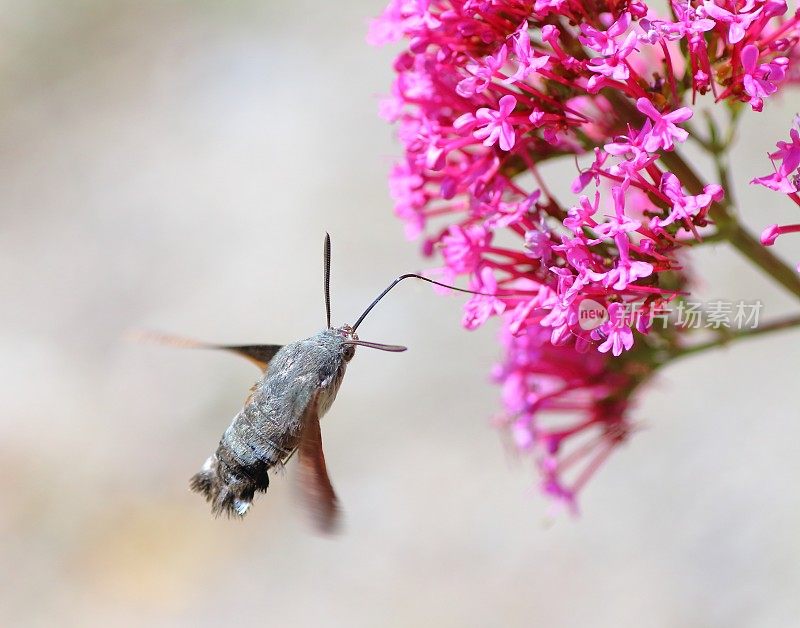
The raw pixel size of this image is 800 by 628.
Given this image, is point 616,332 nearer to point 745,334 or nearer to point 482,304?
point 482,304

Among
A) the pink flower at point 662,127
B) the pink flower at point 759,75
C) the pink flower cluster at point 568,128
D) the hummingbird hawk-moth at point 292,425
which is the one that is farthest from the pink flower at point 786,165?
the hummingbird hawk-moth at point 292,425

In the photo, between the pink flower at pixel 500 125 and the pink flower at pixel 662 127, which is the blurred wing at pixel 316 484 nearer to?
the pink flower at pixel 500 125

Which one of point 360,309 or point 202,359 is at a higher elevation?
point 360,309

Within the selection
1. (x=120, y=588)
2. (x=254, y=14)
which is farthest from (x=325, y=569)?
(x=254, y=14)

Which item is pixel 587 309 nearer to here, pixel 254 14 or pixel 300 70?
pixel 300 70

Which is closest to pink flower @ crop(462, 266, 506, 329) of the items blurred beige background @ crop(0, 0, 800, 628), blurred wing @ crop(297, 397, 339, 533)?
blurred wing @ crop(297, 397, 339, 533)

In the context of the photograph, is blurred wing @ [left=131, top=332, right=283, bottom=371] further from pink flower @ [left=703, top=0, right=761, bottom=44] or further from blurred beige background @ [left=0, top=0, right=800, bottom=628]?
blurred beige background @ [left=0, top=0, right=800, bottom=628]

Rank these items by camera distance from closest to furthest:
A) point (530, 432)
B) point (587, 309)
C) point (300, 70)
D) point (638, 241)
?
point (638, 241)
point (587, 309)
point (530, 432)
point (300, 70)
